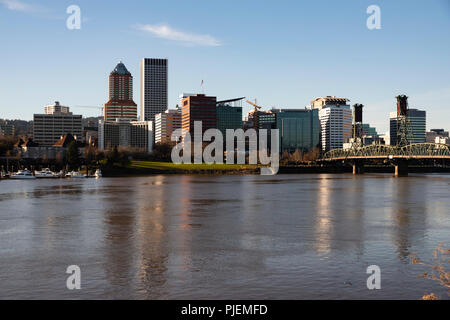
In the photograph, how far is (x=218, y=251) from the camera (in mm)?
32438

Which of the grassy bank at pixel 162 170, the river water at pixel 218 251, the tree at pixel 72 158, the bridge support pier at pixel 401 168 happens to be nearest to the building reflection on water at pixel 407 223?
the river water at pixel 218 251

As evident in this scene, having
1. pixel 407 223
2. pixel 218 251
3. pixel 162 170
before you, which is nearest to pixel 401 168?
pixel 162 170

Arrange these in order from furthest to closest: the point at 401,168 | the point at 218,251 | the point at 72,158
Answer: the point at 72,158 → the point at 401,168 → the point at 218,251

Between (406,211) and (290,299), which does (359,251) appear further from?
(406,211)

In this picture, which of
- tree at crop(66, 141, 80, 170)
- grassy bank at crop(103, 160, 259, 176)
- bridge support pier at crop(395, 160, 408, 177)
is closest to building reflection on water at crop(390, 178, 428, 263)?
bridge support pier at crop(395, 160, 408, 177)

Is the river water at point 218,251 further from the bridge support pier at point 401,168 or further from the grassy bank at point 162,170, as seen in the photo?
the bridge support pier at point 401,168

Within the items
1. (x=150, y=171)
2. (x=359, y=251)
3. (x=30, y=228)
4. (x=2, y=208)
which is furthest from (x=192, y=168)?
(x=359, y=251)

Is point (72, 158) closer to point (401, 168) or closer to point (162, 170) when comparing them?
point (162, 170)

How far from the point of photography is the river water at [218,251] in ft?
77.3

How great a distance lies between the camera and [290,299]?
2212 centimetres

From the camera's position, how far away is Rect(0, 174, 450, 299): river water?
23562mm

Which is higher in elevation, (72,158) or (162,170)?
(72,158)

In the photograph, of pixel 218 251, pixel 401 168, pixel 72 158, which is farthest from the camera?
pixel 72 158
